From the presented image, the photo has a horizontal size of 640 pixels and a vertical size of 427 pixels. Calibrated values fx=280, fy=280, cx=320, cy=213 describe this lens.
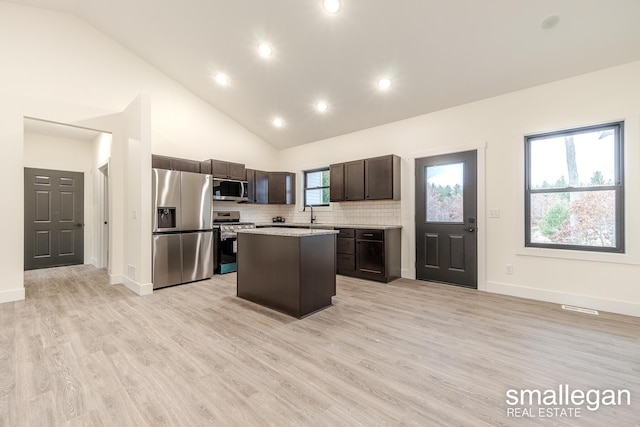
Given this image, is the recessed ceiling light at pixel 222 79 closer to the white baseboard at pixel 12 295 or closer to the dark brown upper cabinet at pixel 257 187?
the dark brown upper cabinet at pixel 257 187

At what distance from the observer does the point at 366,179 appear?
16.7 ft

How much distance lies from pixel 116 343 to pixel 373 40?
165 inches

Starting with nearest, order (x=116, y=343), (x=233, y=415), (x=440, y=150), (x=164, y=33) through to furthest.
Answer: (x=233, y=415) → (x=116, y=343) → (x=164, y=33) → (x=440, y=150)

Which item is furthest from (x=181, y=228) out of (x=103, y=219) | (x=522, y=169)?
(x=522, y=169)

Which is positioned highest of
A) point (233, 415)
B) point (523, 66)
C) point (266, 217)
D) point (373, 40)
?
point (373, 40)

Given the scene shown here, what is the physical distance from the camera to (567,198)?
3.52 meters

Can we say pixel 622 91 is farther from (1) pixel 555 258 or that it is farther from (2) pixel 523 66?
(1) pixel 555 258

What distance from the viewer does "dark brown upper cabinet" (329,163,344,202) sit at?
5441 mm

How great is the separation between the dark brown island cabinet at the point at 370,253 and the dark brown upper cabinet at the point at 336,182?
2.43 feet

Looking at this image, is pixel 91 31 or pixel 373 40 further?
pixel 91 31

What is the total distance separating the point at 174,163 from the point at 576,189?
19.2 ft

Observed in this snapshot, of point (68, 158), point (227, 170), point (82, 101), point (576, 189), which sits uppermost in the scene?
point (82, 101)

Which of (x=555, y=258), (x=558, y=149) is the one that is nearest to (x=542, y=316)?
(x=555, y=258)

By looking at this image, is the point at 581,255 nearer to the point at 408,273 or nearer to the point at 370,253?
the point at 408,273
